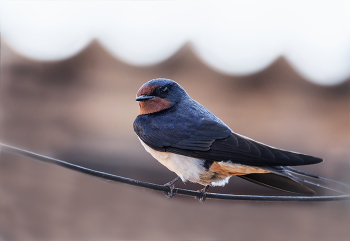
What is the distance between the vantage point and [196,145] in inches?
31.9

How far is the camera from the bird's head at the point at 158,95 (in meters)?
0.85

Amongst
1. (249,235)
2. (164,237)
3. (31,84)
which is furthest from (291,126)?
(31,84)

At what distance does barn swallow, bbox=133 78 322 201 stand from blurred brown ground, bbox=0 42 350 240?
1.53 feet

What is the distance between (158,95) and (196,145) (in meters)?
0.20

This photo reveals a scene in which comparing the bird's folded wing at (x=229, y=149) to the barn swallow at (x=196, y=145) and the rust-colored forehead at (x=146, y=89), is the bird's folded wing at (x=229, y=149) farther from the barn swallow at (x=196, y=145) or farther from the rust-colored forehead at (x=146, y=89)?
the rust-colored forehead at (x=146, y=89)

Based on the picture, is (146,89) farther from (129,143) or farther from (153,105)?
(129,143)

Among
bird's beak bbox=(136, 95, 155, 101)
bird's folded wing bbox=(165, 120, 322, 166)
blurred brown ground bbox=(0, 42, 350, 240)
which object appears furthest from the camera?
blurred brown ground bbox=(0, 42, 350, 240)

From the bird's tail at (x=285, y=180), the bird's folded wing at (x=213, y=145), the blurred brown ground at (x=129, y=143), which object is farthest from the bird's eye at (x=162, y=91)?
the blurred brown ground at (x=129, y=143)

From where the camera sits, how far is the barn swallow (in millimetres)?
736

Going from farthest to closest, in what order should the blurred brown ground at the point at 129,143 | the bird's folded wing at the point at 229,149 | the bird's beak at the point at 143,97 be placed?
the blurred brown ground at the point at 129,143
the bird's beak at the point at 143,97
the bird's folded wing at the point at 229,149

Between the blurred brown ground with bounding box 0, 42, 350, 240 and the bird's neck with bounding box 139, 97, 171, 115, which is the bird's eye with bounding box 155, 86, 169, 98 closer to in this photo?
the bird's neck with bounding box 139, 97, 171, 115

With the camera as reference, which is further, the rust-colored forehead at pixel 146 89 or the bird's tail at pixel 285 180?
the rust-colored forehead at pixel 146 89

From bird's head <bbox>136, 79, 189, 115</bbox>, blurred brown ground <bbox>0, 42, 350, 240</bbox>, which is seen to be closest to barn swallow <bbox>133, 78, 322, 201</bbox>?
bird's head <bbox>136, 79, 189, 115</bbox>

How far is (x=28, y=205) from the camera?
1.34 metres
